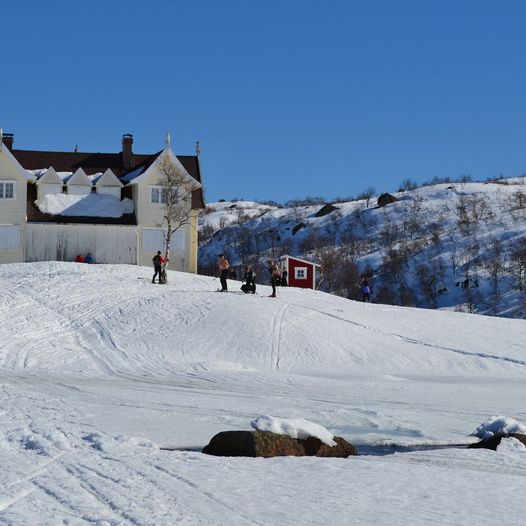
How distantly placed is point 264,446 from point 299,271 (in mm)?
42836

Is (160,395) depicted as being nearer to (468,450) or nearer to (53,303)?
(468,450)

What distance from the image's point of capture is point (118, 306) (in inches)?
1212

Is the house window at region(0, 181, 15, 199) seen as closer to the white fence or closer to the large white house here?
the large white house

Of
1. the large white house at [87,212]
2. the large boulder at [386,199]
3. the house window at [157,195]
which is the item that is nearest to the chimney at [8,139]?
the large white house at [87,212]

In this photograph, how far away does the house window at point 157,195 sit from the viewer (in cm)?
4709

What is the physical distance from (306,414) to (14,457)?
6.22 m

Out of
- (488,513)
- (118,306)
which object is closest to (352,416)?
(488,513)

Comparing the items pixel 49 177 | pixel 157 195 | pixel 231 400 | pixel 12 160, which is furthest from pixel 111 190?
pixel 231 400

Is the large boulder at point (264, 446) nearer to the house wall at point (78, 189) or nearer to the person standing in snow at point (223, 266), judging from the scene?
the person standing in snow at point (223, 266)

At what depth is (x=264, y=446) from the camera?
35.3 feet

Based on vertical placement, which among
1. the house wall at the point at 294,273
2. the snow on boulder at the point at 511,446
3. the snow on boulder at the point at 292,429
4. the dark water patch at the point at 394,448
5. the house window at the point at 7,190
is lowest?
the dark water patch at the point at 394,448

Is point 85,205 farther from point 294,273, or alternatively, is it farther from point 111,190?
point 294,273

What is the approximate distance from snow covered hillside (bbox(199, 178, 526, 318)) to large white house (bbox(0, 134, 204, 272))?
23.9m

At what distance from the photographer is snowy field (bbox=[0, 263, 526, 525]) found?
816 cm
